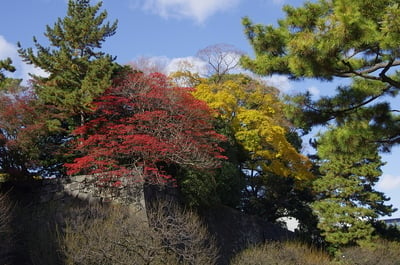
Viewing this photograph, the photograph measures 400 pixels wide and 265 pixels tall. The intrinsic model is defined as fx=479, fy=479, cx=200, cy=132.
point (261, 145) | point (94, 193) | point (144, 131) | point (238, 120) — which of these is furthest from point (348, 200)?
point (94, 193)

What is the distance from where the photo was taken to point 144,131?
41.2ft

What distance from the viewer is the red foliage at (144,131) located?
473 inches

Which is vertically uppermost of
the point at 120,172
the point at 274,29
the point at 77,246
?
the point at 274,29

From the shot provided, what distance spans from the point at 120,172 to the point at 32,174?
→ 257cm

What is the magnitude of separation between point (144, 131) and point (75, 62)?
2.73 m

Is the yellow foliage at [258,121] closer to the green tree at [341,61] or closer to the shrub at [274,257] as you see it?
the shrub at [274,257]

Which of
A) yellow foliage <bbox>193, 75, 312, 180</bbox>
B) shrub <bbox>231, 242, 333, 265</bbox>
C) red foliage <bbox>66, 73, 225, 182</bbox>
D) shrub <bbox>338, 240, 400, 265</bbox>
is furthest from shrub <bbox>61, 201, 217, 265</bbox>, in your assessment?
shrub <bbox>338, 240, 400, 265</bbox>

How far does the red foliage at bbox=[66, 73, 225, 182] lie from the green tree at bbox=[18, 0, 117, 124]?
1.71 ft

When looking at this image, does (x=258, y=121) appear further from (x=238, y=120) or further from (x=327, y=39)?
(x=327, y=39)

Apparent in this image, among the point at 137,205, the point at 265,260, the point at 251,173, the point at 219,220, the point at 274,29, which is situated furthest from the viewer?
the point at 251,173

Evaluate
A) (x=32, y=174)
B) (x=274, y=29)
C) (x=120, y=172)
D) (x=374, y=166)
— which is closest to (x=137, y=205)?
(x=120, y=172)

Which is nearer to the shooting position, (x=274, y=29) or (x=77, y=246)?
(x=77, y=246)

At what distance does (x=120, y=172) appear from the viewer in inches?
463

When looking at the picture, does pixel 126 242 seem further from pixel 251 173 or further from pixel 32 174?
pixel 251 173
